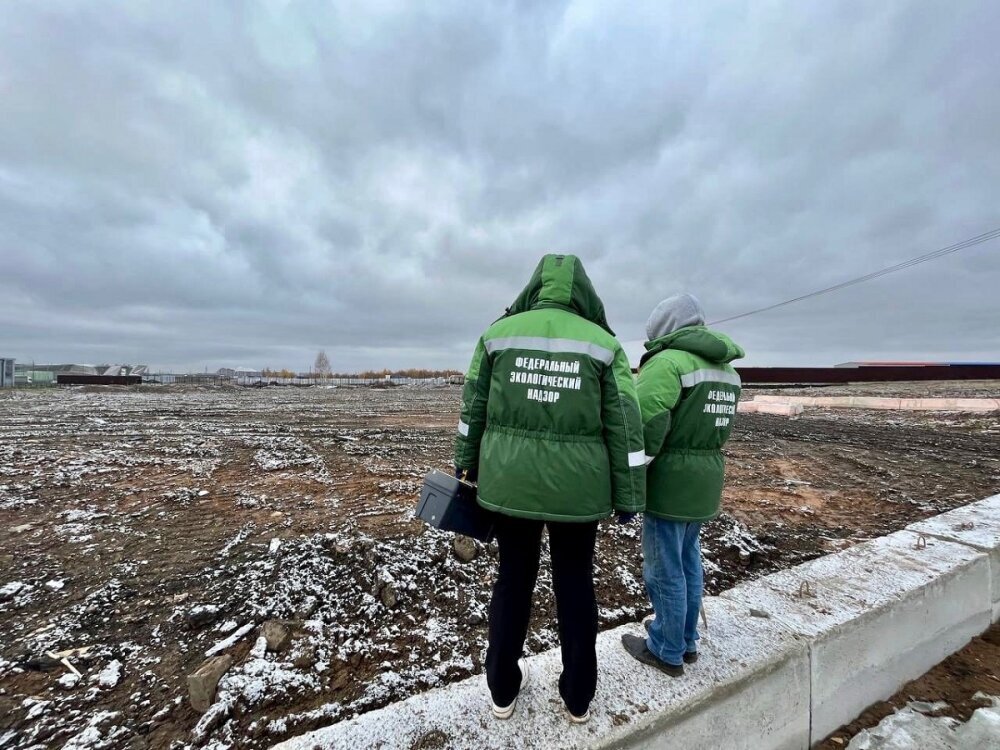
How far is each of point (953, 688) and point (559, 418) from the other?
286 cm

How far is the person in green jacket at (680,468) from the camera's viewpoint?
198 cm

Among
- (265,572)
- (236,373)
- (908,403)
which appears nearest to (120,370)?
(236,373)

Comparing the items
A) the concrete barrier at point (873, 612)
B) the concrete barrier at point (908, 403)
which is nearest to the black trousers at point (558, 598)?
the concrete barrier at point (873, 612)

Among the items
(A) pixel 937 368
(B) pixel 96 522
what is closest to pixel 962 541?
(B) pixel 96 522

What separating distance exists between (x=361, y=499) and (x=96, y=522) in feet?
8.07

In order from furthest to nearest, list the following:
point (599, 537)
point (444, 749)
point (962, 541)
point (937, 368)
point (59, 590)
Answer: point (937, 368) → point (599, 537) → point (962, 541) → point (59, 590) → point (444, 749)

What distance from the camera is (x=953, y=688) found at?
245 cm

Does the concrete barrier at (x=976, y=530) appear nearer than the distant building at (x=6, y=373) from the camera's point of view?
Yes

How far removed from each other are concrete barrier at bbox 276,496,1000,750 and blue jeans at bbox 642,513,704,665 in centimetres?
13

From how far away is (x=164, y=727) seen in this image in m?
2.03

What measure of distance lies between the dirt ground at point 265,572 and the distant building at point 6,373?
37.6m

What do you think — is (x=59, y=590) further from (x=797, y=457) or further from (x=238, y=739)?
(x=797, y=457)

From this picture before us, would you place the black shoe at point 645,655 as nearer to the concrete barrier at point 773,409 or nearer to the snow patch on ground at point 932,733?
the snow patch on ground at point 932,733

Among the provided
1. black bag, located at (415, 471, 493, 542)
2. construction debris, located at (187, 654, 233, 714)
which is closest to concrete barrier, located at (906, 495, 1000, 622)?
black bag, located at (415, 471, 493, 542)
